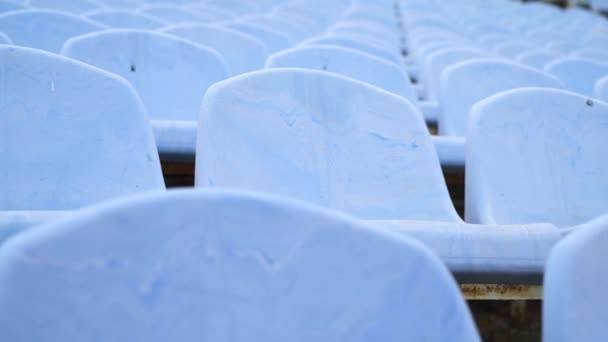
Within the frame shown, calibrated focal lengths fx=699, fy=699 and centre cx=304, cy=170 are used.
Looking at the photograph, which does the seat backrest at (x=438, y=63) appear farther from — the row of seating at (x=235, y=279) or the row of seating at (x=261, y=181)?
the row of seating at (x=235, y=279)

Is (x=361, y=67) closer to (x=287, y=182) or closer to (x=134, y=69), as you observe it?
(x=134, y=69)

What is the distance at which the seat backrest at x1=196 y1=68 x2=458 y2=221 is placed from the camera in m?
1.18

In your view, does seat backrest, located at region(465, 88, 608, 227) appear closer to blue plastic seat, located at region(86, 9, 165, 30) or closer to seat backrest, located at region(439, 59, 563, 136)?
seat backrest, located at region(439, 59, 563, 136)

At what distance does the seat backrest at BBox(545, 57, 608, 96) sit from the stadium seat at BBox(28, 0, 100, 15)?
1770 mm

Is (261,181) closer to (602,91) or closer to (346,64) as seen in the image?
(346,64)

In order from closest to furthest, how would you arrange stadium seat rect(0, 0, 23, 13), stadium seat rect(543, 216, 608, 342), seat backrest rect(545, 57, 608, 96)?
stadium seat rect(543, 216, 608, 342), stadium seat rect(0, 0, 23, 13), seat backrest rect(545, 57, 608, 96)

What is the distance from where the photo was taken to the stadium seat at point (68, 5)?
2590mm

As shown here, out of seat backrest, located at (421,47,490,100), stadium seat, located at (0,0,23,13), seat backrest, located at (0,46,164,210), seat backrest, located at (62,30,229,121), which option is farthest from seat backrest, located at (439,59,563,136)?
stadium seat, located at (0,0,23,13)

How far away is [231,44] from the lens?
2285 mm

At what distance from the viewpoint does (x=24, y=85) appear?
1.16 m

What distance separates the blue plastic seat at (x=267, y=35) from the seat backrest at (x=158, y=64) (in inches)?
32.6

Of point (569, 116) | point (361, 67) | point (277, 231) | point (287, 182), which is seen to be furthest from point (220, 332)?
point (361, 67)

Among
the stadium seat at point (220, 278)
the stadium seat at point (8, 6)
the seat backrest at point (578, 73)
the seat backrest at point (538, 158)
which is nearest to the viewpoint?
the stadium seat at point (220, 278)

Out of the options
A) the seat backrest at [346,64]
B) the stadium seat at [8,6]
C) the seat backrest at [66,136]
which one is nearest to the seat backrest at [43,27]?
the stadium seat at [8,6]
